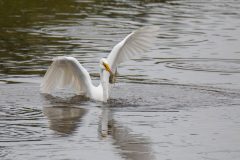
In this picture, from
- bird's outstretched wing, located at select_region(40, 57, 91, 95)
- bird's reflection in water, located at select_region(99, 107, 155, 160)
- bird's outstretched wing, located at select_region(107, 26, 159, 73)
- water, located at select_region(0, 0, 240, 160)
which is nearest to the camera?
bird's reflection in water, located at select_region(99, 107, 155, 160)

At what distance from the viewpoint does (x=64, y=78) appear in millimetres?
15719

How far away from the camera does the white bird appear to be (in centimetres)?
1509

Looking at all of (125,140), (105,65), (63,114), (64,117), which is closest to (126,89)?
(105,65)

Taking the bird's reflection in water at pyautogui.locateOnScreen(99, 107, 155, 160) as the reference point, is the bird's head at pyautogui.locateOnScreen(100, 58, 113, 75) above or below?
above

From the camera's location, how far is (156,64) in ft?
59.9

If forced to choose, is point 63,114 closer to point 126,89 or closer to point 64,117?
point 64,117

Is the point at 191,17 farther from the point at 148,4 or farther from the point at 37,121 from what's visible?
the point at 37,121

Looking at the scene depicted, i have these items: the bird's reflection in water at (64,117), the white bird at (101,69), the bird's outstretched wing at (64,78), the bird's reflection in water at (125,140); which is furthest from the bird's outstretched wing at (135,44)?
the bird's reflection in water at (125,140)

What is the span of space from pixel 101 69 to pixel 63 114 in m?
1.52

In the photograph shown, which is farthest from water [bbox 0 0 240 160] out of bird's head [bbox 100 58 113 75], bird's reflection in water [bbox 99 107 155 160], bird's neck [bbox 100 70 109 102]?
bird's head [bbox 100 58 113 75]

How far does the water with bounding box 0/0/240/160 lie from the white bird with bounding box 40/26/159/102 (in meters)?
0.18

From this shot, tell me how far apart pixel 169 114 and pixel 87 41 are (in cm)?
750

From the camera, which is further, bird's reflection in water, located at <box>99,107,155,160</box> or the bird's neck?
the bird's neck

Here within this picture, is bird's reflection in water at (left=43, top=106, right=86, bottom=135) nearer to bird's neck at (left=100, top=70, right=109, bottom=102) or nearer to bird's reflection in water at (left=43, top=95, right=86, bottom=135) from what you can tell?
bird's reflection in water at (left=43, top=95, right=86, bottom=135)
